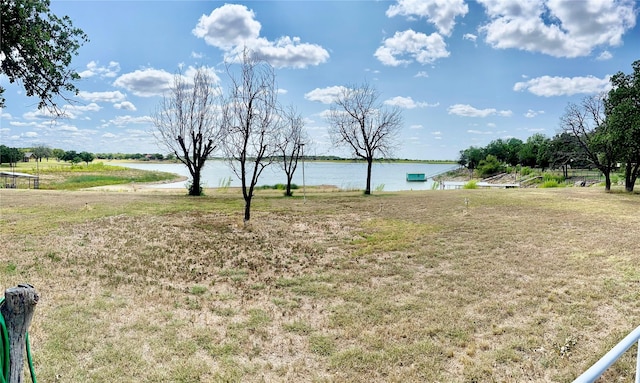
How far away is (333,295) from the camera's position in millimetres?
5387

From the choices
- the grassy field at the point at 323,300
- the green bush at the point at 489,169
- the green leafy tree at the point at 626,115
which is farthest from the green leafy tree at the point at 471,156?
the grassy field at the point at 323,300

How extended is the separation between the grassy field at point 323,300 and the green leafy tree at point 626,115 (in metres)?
7.93

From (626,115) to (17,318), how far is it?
21.4 metres

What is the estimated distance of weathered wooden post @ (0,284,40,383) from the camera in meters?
1.60

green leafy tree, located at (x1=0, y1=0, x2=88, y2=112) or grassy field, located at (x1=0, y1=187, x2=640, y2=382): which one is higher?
green leafy tree, located at (x1=0, y1=0, x2=88, y2=112)

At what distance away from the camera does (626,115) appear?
16.1 metres

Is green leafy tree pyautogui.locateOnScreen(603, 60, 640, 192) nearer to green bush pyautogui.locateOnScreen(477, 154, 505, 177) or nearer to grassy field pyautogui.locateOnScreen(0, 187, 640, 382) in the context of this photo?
grassy field pyautogui.locateOnScreen(0, 187, 640, 382)

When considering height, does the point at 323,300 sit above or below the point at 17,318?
below

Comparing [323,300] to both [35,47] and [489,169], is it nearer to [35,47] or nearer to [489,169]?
[35,47]

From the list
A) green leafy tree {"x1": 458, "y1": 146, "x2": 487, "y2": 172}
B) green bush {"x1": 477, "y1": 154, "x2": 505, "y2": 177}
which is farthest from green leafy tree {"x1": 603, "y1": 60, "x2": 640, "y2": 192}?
green leafy tree {"x1": 458, "y1": 146, "x2": 487, "y2": 172}

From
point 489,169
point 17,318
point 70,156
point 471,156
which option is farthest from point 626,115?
point 70,156

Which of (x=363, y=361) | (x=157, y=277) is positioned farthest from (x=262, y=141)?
(x=363, y=361)

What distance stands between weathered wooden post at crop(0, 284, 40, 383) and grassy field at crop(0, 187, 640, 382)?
5.64 feet

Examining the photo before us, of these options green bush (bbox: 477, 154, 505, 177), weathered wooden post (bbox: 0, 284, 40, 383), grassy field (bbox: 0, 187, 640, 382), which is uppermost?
green bush (bbox: 477, 154, 505, 177)
